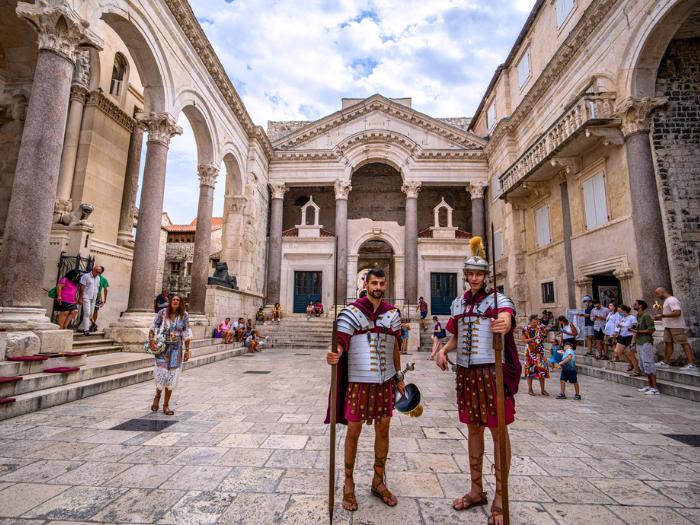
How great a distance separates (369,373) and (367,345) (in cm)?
21

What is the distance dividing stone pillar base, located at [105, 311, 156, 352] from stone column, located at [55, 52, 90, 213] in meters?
4.37

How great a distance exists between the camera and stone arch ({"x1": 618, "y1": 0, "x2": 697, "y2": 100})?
29.8ft

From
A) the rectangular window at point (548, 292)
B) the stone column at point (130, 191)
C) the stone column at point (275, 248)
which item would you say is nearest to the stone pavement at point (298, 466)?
the stone column at point (130, 191)

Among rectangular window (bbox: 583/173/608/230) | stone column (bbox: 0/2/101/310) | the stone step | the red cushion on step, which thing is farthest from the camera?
rectangular window (bbox: 583/173/608/230)

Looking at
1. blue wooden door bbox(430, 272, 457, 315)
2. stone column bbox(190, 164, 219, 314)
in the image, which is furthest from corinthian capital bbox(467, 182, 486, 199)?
stone column bbox(190, 164, 219, 314)

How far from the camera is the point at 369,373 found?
2.73 metres

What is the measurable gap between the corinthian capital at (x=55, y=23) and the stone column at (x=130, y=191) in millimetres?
7046

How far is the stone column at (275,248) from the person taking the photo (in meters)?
20.6

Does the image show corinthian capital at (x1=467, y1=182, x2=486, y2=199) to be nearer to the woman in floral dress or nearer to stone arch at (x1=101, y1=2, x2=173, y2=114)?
the woman in floral dress

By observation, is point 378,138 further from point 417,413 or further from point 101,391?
point 417,413

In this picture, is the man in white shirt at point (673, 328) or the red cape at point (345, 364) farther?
the man in white shirt at point (673, 328)

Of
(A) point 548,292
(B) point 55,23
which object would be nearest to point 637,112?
(A) point 548,292

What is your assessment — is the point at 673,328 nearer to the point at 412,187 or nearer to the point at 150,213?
the point at 150,213

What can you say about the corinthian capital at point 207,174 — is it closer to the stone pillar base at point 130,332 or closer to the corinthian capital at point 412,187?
the stone pillar base at point 130,332
